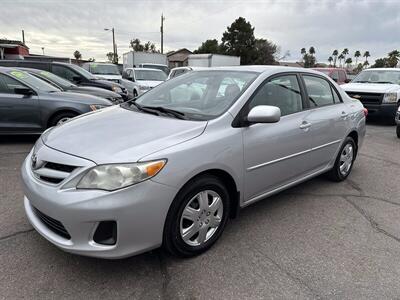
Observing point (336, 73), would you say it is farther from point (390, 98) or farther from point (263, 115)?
point (263, 115)

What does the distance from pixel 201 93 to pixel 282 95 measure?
0.90 m

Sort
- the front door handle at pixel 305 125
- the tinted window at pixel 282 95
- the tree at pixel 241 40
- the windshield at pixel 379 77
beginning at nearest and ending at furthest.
→ the tinted window at pixel 282 95 → the front door handle at pixel 305 125 → the windshield at pixel 379 77 → the tree at pixel 241 40

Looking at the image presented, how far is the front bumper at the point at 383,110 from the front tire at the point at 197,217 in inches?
358

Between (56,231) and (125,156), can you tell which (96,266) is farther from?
(125,156)

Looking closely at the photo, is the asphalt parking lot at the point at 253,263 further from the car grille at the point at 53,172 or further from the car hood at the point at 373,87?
the car hood at the point at 373,87

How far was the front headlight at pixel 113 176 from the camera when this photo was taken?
2.37 m

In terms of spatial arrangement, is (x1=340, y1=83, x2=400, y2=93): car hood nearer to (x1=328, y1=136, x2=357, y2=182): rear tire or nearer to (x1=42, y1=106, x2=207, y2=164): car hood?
(x1=328, y1=136, x2=357, y2=182): rear tire

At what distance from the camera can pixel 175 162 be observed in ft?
8.36

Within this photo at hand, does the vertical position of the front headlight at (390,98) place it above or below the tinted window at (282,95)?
below

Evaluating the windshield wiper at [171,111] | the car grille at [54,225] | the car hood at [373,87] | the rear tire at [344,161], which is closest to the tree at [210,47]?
the car hood at [373,87]

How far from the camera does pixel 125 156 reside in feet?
8.06

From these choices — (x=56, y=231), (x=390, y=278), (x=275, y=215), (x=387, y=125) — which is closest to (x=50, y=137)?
(x=56, y=231)

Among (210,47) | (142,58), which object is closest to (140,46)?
(210,47)

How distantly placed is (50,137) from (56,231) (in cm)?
91
